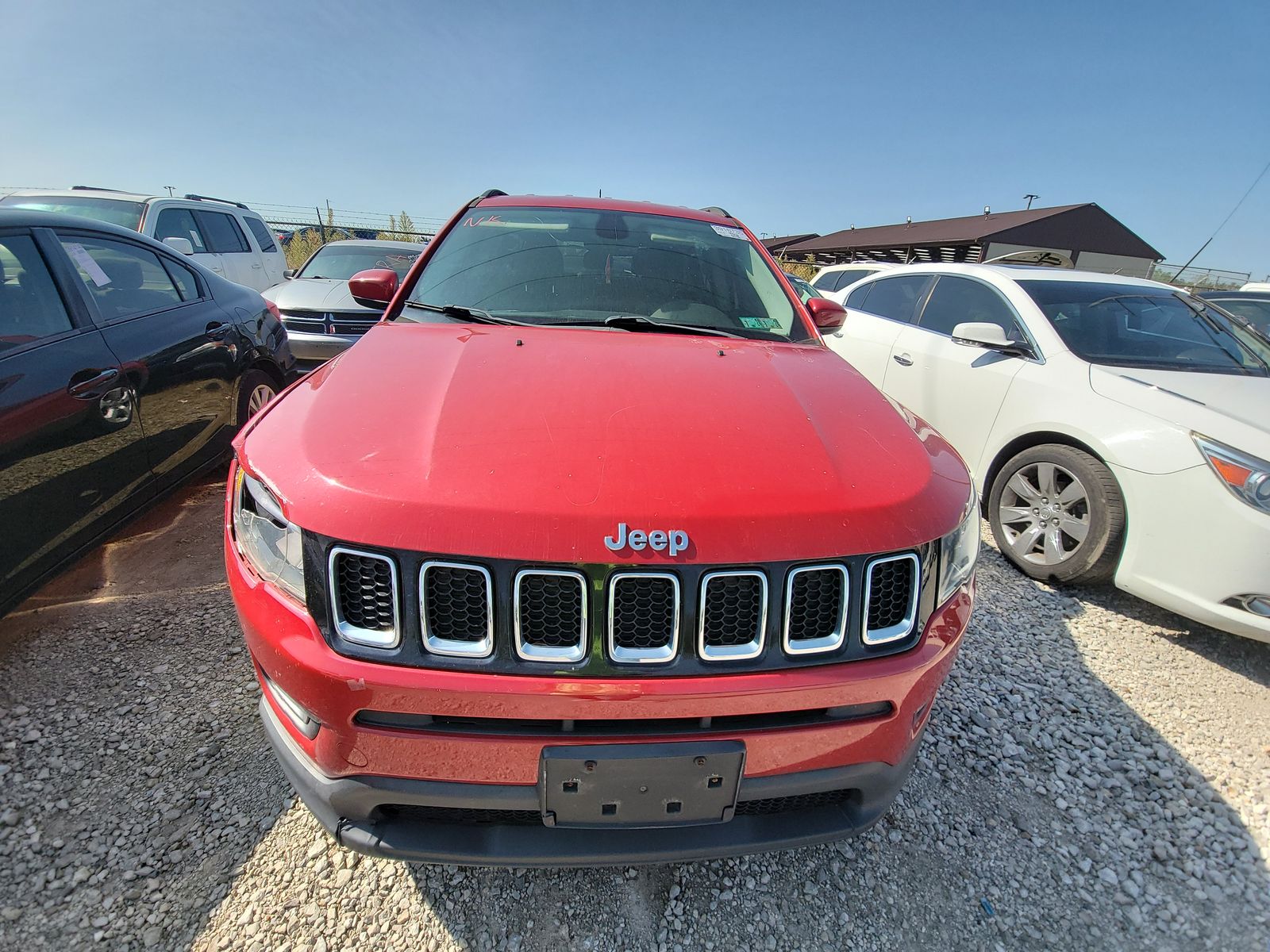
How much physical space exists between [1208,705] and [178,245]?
8.90 metres

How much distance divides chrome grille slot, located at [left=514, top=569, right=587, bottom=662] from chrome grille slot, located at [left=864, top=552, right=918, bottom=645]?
2.01ft

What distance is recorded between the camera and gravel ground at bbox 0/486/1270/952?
1529 mm

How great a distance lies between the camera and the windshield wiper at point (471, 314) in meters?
2.13

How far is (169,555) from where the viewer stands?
301 centimetres

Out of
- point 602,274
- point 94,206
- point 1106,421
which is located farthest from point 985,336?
point 94,206

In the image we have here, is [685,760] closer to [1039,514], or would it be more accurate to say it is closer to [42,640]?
[42,640]

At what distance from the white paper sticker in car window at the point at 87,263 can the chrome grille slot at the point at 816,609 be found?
3319 mm

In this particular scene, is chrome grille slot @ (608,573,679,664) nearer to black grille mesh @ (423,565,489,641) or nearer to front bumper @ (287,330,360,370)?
black grille mesh @ (423,565,489,641)

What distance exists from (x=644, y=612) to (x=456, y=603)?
1.22 ft

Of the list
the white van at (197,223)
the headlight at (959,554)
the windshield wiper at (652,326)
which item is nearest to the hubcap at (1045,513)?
the headlight at (959,554)

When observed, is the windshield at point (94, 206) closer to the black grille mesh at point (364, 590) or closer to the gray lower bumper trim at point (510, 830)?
the black grille mesh at point (364, 590)

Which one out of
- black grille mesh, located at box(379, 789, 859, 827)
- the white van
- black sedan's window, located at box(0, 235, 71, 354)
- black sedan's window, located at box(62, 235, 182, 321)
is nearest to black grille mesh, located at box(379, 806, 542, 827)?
black grille mesh, located at box(379, 789, 859, 827)

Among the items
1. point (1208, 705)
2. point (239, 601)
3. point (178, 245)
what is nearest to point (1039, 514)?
point (1208, 705)

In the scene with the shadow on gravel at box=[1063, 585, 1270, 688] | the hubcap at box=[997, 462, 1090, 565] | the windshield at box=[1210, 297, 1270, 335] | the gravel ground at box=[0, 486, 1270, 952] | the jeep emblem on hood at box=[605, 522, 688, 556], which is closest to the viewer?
the jeep emblem on hood at box=[605, 522, 688, 556]
